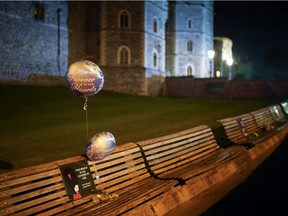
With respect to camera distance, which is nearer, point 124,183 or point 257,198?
point 124,183

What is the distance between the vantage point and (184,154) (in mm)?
8992

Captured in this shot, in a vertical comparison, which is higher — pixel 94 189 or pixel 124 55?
pixel 124 55

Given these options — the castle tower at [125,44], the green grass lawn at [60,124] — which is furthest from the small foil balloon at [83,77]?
the castle tower at [125,44]

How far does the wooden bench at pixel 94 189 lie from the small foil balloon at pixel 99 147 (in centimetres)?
19

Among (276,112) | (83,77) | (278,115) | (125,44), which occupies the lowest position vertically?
(278,115)

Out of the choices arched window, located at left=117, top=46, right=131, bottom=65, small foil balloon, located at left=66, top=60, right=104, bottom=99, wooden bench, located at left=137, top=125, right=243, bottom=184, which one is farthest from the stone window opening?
small foil balloon, located at left=66, top=60, right=104, bottom=99

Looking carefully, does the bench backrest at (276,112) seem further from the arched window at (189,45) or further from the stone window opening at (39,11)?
the arched window at (189,45)

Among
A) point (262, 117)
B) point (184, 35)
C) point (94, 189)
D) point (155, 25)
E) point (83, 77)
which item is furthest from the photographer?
point (184, 35)

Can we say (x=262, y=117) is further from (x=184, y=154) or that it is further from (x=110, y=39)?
(x=110, y=39)

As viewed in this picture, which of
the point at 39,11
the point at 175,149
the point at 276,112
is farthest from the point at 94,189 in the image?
the point at 39,11

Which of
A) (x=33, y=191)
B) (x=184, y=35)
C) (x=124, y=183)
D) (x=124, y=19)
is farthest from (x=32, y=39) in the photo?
(x=33, y=191)

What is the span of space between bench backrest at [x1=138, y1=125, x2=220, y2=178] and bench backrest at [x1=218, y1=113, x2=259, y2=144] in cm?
179

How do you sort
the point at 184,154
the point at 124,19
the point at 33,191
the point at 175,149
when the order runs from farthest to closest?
the point at 124,19
the point at 184,154
the point at 175,149
the point at 33,191

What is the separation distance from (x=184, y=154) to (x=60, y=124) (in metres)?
7.62
